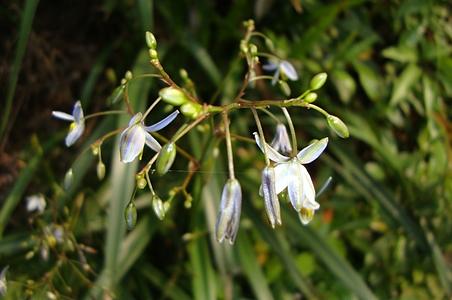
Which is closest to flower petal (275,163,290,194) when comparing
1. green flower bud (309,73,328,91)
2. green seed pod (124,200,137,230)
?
green flower bud (309,73,328,91)

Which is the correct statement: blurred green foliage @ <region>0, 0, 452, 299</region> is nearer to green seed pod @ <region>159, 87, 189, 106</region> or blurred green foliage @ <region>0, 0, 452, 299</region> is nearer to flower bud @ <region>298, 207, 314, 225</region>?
flower bud @ <region>298, 207, 314, 225</region>

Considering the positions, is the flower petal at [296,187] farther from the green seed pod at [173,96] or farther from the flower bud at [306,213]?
the green seed pod at [173,96]

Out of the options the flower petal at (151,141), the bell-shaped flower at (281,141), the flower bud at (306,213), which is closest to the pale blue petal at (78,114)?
the flower petal at (151,141)

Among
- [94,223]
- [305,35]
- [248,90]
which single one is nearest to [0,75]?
[94,223]

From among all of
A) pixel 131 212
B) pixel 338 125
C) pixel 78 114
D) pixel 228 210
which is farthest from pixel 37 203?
pixel 338 125

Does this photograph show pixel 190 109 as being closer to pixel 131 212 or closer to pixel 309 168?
pixel 131 212

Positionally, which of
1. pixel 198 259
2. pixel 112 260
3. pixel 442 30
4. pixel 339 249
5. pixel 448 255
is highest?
pixel 442 30

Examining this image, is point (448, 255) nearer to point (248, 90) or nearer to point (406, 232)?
point (406, 232)
